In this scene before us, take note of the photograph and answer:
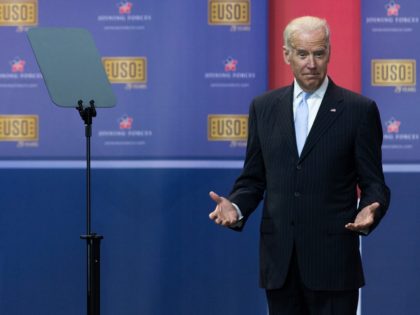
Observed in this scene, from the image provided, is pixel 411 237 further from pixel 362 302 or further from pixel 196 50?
pixel 196 50

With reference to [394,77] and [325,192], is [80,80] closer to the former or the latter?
[325,192]

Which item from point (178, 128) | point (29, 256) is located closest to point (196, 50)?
point (178, 128)

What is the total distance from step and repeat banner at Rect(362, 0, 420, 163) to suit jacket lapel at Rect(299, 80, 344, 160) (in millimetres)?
1703

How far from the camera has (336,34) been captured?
4516 millimetres

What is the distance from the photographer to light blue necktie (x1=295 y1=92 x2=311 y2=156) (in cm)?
285

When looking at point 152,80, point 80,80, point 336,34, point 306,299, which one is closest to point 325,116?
point 306,299

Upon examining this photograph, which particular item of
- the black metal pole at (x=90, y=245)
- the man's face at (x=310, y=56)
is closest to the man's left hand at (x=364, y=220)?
the man's face at (x=310, y=56)

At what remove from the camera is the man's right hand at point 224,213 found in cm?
277

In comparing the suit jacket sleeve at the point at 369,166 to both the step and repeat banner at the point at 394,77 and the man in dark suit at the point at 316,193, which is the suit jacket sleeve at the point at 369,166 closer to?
the man in dark suit at the point at 316,193

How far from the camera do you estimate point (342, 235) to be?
2.80 m

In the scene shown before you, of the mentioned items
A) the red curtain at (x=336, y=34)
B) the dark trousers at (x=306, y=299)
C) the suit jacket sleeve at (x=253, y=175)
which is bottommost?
the dark trousers at (x=306, y=299)

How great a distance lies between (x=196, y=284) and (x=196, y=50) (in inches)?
51.4

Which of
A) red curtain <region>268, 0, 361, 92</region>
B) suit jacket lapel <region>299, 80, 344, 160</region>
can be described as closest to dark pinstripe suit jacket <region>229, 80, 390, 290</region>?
suit jacket lapel <region>299, 80, 344, 160</region>

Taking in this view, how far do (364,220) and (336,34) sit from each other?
207 cm
